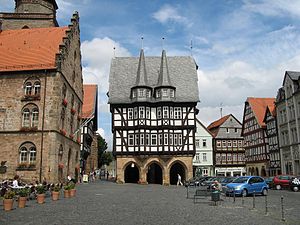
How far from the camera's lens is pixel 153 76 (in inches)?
1859

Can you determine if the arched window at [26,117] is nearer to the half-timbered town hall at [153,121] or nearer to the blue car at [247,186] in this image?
the half-timbered town hall at [153,121]

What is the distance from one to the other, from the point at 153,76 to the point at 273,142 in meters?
20.6

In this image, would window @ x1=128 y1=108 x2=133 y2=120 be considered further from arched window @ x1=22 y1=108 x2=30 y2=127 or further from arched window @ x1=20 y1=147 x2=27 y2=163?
arched window @ x1=20 y1=147 x2=27 y2=163

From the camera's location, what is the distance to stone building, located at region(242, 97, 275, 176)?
5594cm

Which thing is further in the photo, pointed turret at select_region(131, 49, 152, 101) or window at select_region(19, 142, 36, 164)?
pointed turret at select_region(131, 49, 152, 101)

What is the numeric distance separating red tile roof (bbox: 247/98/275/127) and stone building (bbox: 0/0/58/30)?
35.4m

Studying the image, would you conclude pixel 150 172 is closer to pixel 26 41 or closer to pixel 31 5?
pixel 26 41

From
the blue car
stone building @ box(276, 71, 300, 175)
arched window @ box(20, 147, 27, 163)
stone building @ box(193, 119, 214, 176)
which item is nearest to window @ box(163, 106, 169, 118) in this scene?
stone building @ box(276, 71, 300, 175)

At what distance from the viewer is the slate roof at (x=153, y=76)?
44.8 meters

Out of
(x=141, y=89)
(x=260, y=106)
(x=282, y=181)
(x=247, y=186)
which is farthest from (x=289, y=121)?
(x=247, y=186)

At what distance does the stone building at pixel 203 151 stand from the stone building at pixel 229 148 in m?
3.86

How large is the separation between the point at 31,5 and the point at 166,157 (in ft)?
84.4

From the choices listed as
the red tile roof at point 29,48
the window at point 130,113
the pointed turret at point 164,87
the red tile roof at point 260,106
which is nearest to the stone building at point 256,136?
the red tile roof at point 260,106

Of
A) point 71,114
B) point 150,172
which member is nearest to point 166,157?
point 150,172
